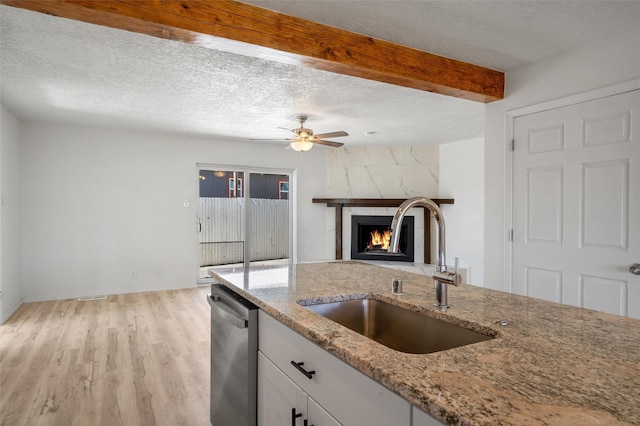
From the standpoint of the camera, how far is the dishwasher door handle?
1.65m

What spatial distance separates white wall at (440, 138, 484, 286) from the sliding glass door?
2.77 meters

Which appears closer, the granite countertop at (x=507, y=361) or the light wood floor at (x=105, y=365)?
the granite countertop at (x=507, y=361)

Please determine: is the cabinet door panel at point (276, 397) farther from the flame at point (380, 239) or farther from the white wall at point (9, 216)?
the flame at point (380, 239)

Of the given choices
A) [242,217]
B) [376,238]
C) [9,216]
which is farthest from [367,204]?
[9,216]

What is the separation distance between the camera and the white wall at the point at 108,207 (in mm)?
5203

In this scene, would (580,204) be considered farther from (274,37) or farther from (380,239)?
(380,239)

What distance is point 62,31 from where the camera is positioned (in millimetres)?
2590

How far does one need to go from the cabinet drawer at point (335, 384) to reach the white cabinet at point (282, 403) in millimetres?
26

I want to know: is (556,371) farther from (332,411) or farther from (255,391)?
(255,391)

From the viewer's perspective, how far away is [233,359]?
1785 millimetres

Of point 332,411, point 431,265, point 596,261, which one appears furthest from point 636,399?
point 431,265

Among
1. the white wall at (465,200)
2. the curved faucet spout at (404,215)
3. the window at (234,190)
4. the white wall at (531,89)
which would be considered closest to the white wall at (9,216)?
the window at (234,190)

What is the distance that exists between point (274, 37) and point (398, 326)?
176 cm

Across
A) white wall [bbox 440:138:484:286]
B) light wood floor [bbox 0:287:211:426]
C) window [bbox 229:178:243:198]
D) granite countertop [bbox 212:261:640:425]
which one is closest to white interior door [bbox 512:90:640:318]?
granite countertop [bbox 212:261:640:425]
